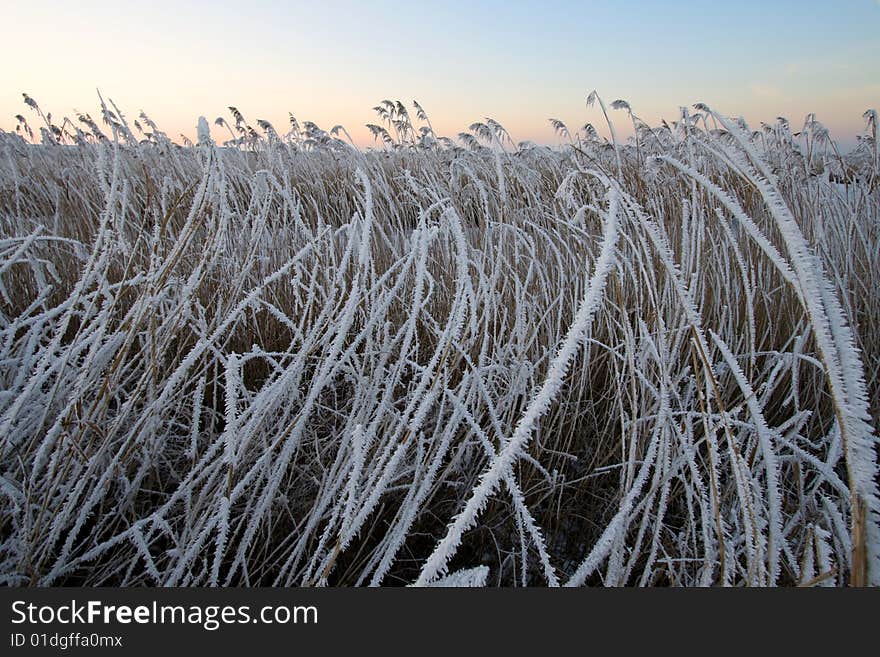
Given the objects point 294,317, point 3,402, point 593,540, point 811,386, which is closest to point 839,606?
point 593,540

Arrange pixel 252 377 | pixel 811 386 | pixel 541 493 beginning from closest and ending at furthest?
pixel 541 493 → pixel 811 386 → pixel 252 377

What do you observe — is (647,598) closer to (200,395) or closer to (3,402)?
(200,395)

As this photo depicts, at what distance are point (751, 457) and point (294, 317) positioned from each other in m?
1.26

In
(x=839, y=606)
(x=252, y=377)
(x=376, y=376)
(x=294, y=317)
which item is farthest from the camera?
(x=294, y=317)

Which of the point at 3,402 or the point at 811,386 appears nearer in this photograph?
the point at 3,402

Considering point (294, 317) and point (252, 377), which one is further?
point (294, 317)

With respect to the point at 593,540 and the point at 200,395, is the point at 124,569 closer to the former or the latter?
the point at 200,395

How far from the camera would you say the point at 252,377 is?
4.56 ft

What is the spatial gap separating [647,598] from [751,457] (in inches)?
23.7

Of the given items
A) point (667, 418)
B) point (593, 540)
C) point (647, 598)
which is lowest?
point (593, 540)

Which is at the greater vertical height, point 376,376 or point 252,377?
point 376,376

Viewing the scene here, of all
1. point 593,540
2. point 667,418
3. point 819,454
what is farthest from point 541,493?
point 819,454

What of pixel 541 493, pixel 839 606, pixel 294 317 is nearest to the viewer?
pixel 839 606

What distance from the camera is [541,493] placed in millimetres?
1028
